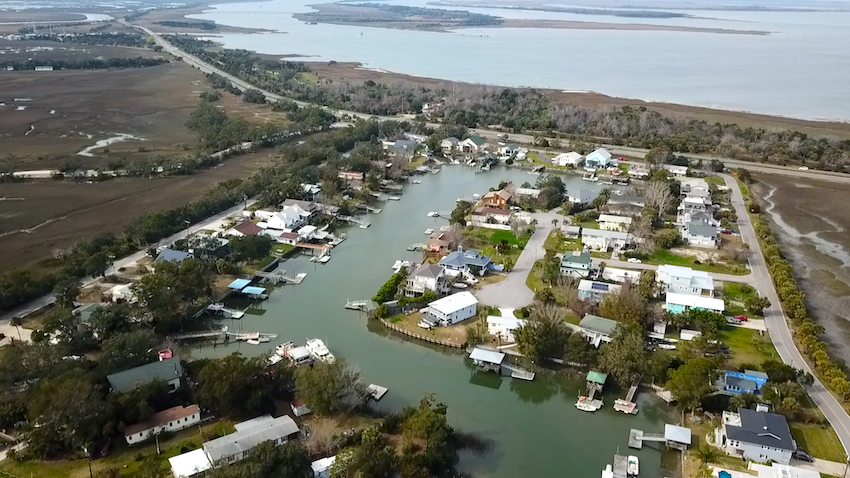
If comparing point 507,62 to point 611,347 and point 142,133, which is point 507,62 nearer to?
point 142,133

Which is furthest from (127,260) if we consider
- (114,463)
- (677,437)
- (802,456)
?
(802,456)

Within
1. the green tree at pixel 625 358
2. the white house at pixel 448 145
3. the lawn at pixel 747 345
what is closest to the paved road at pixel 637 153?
the white house at pixel 448 145

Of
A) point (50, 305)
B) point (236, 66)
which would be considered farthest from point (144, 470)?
point (236, 66)

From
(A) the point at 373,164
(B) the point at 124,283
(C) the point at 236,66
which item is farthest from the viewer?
(C) the point at 236,66

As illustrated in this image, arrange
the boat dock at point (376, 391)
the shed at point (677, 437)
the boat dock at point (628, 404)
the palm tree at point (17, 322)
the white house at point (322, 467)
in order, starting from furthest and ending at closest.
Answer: the palm tree at point (17, 322) < the boat dock at point (376, 391) < the boat dock at point (628, 404) < the shed at point (677, 437) < the white house at point (322, 467)

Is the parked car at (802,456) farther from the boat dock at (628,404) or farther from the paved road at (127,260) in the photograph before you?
the paved road at (127,260)

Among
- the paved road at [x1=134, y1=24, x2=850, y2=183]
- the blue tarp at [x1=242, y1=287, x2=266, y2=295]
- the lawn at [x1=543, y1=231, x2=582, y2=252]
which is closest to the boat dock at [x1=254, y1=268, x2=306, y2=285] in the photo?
the blue tarp at [x1=242, y1=287, x2=266, y2=295]
